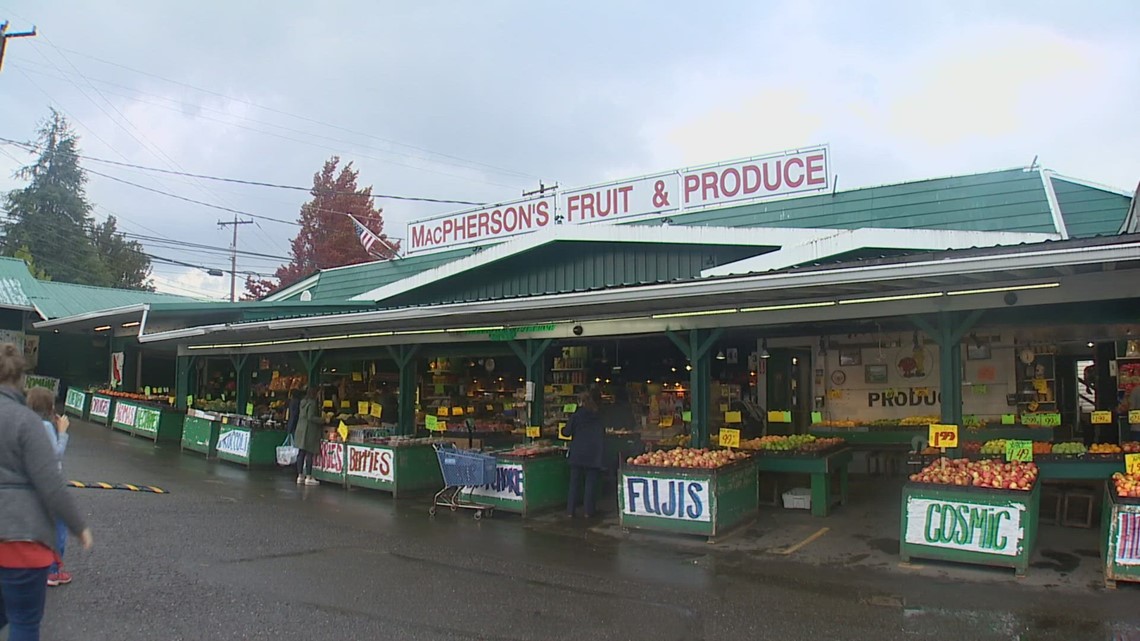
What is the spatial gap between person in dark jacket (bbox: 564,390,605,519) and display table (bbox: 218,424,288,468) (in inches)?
303

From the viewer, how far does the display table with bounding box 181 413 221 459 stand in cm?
1653

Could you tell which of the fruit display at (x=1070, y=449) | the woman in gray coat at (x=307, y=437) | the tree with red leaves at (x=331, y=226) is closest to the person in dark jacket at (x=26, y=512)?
the woman in gray coat at (x=307, y=437)

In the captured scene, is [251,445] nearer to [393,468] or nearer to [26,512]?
[393,468]

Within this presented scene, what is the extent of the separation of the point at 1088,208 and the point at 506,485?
9848 mm

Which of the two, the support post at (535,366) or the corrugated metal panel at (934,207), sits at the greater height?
the corrugated metal panel at (934,207)

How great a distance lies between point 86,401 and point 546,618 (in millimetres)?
23697

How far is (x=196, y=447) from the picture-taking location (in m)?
17.3

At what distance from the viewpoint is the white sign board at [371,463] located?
1245 cm

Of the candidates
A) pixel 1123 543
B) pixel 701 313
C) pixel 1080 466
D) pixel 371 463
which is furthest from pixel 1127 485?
pixel 371 463

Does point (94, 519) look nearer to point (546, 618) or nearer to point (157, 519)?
point (157, 519)

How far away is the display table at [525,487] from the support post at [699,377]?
6.97 feet

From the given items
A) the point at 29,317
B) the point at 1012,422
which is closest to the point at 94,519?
the point at 1012,422

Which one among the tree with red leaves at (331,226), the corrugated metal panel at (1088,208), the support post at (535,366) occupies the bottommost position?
the support post at (535,366)

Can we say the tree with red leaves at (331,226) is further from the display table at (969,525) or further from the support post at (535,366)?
the display table at (969,525)
